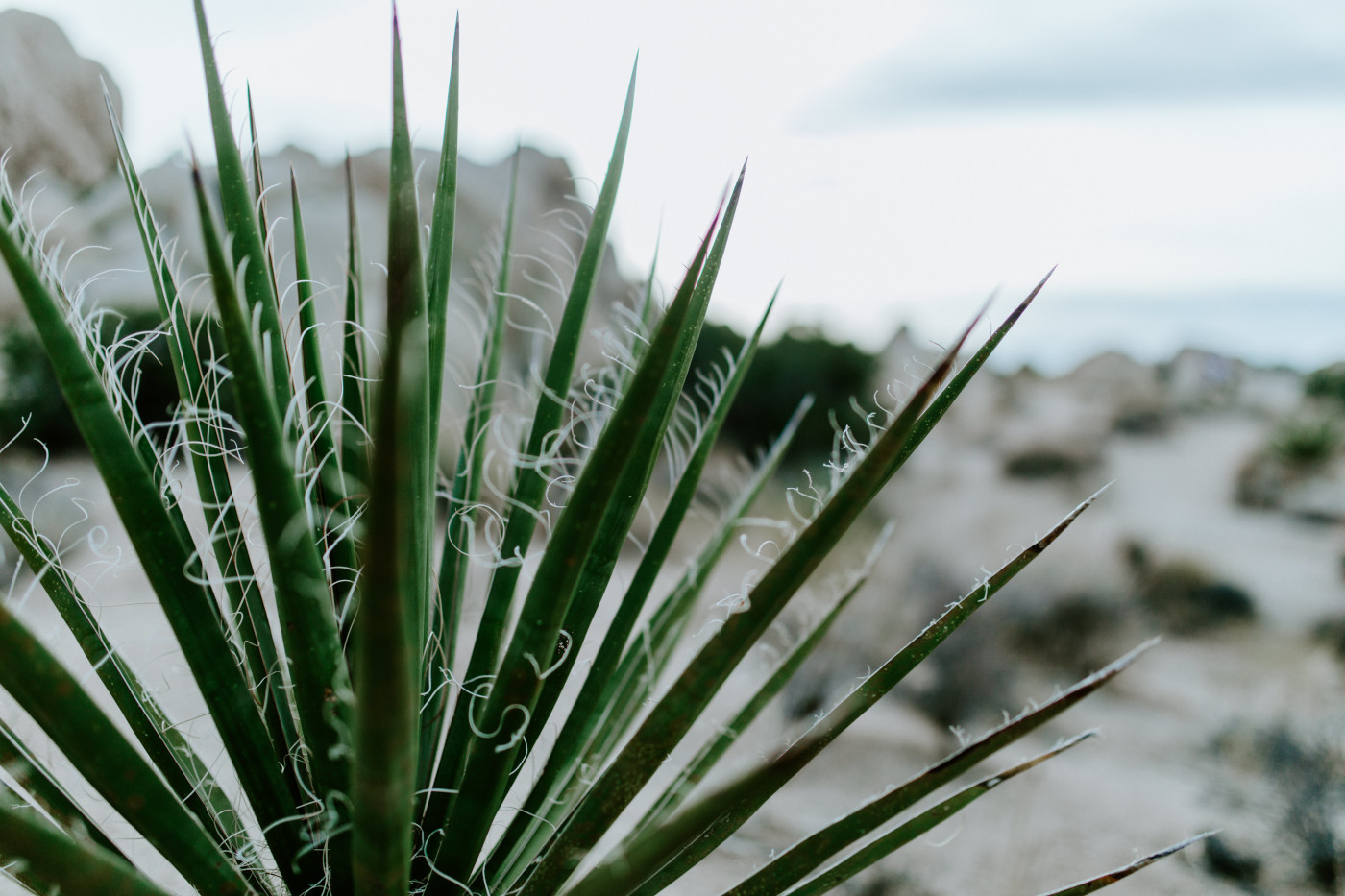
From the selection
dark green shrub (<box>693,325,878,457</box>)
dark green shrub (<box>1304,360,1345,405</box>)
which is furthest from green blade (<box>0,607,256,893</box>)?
dark green shrub (<box>1304,360,1345,405</box>)

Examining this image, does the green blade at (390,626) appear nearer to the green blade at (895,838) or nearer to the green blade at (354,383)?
the green blade at (354,383)

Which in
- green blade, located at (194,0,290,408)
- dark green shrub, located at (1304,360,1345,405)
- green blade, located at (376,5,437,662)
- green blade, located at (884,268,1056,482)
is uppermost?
dark green shrub, located at (1304,360,1345,405)

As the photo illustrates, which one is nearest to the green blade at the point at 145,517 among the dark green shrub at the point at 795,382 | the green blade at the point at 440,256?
the green blade at the point at 440,256

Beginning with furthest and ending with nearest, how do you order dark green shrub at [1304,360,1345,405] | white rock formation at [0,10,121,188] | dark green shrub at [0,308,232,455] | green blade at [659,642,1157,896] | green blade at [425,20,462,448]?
dark green shrub at [1304,360,1345,405] < dark green shrub at [0,308,232,455] < white rock formation at [0,10,121,188] < green blade at [425,20,462,448] < green blade at [659,642,1157,896]

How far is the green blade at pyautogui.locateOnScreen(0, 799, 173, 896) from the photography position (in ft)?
2.09

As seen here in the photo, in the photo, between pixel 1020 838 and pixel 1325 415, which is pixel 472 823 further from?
pixel 1325 415

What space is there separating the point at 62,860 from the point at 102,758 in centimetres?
11

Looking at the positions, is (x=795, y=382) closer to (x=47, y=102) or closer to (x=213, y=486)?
(x=47, y=102)

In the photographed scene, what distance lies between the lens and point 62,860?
669 mm

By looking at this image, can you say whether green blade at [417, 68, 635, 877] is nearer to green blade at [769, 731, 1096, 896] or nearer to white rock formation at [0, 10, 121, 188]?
green blade at [769, 731, 1096, 896]

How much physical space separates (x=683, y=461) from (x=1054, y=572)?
713 cm

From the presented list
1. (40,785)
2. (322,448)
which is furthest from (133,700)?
(322,448)

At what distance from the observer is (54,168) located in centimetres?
734

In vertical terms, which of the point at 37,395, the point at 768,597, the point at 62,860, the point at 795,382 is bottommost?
the point at 62,860
